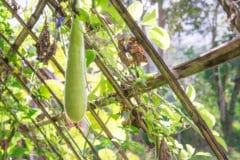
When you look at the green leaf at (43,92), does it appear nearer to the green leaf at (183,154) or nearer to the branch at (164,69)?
the green leaf at (183,154)

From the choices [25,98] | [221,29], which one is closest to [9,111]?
[25,98]

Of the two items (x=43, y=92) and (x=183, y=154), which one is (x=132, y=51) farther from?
(x=43, y=92)

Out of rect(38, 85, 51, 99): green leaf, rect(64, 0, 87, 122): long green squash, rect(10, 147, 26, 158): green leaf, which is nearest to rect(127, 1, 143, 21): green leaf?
rect(64, 0, 87, 122): long green squash

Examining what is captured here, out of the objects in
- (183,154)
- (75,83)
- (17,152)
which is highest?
(17,152)

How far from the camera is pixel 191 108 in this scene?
1.58ft

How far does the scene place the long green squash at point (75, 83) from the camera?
0.30 metres

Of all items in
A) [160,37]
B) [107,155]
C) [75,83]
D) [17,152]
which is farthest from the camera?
[17,152]

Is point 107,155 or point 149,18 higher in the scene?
point 149,18

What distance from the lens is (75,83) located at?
1.00ft

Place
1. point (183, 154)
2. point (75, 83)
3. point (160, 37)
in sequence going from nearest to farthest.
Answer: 1. point (75, 83)
2. point (160, 37)
3. point (183, 154)

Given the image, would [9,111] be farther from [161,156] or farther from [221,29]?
[221,29]

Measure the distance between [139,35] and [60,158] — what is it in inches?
26.2

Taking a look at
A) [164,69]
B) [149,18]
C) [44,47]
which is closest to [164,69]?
[164,69]

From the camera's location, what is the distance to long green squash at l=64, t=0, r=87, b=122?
301 millimetres
